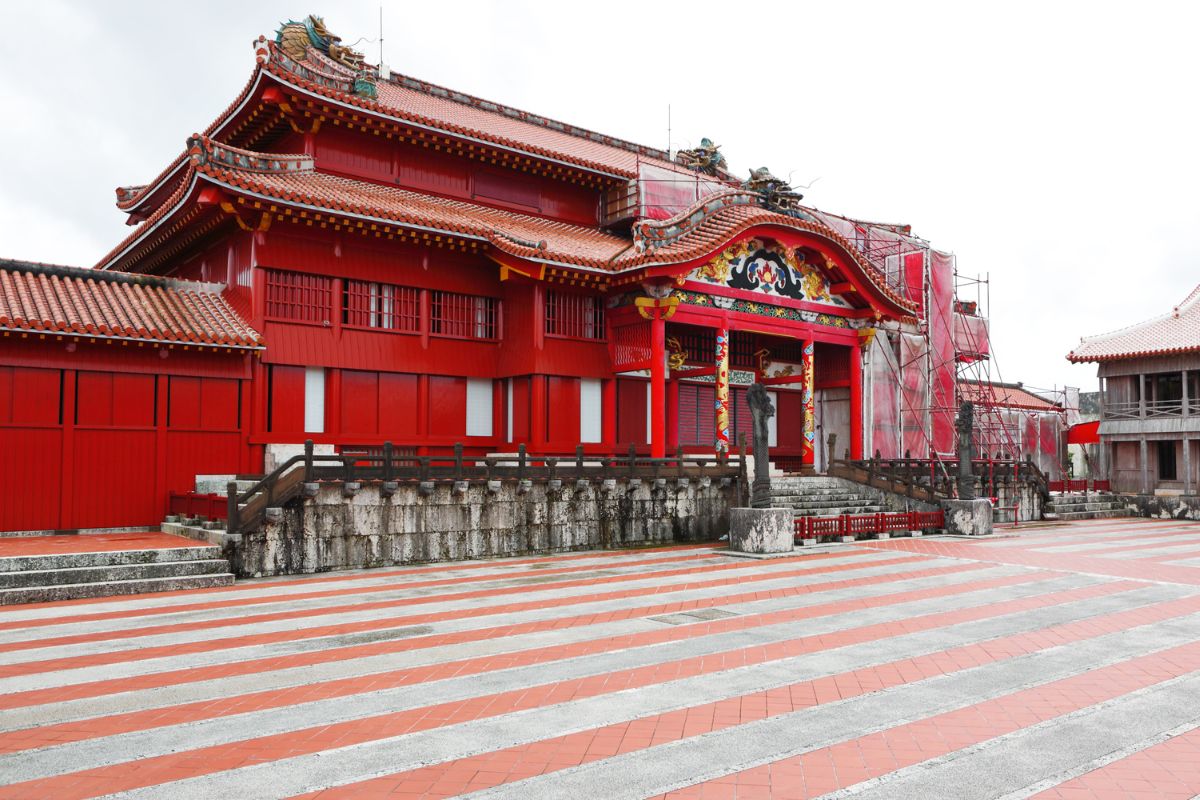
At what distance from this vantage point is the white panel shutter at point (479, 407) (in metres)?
20.2

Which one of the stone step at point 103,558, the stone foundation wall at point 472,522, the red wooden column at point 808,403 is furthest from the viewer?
the red wooden column at point 808,403

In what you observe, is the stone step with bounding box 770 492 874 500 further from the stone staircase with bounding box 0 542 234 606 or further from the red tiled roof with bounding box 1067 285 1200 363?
the red tiled roof with bounding box 1067 285 1200 363

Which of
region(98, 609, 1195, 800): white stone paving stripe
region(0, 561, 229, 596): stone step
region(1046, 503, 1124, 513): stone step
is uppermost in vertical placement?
region(0, 561, 229, 596): stone step

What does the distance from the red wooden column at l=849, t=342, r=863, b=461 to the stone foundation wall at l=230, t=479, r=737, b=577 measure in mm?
6899

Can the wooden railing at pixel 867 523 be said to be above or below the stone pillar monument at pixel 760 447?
below

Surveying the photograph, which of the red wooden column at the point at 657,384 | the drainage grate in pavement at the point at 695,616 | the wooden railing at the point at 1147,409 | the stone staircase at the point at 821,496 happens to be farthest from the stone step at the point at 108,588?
the wooden railing at the point at 1147,409

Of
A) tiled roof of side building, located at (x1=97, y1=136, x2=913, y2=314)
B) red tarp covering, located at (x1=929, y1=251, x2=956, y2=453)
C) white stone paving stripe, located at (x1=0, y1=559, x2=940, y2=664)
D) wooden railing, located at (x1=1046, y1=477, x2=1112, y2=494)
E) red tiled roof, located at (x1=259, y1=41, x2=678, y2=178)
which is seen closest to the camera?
white stone paving stripe, located at (x1=0, y1=559, x2=940, y2=664)

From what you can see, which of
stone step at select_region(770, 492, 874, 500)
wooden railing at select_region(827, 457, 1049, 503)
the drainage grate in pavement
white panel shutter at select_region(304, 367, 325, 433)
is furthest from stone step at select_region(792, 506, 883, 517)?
white panel shutter at select_region(304, 367, 325, 433)

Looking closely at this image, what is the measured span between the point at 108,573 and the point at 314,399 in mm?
6735

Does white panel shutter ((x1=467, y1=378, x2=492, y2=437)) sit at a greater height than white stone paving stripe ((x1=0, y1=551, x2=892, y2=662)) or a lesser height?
greater

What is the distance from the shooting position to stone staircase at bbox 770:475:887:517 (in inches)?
810

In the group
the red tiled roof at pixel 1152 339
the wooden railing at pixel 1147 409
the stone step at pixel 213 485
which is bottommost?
the stone step at pixel 213 485

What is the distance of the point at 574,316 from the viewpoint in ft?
67.6

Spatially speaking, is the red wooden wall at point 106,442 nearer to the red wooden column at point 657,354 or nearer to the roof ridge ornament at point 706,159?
the red wooden column at point 657,354
